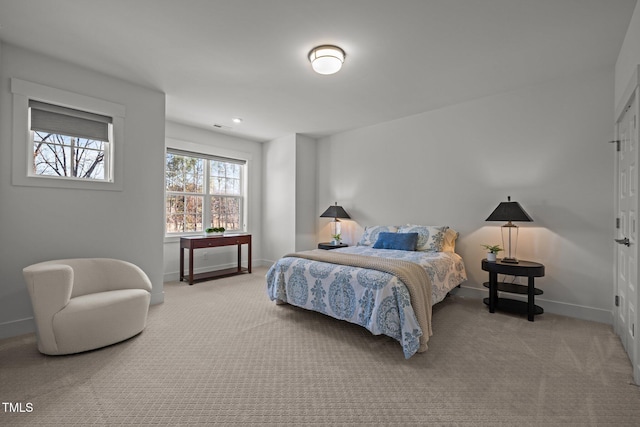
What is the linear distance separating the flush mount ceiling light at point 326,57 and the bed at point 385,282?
189 centimetres

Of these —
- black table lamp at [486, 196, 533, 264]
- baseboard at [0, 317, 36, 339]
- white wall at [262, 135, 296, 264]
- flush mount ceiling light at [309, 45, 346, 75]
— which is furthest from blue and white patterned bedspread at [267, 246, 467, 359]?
baseboard at [0, 317, 36, 339]

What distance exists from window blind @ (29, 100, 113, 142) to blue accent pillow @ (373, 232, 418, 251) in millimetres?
3594


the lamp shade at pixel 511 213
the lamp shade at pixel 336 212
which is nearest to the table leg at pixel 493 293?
the lamp shade at pixel 511 213

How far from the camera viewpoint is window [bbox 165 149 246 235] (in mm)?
5090

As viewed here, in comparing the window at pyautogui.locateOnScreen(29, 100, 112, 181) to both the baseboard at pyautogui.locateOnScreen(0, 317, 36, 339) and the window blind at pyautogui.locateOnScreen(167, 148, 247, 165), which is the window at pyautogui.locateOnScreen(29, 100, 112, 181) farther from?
the window blind at pyautogui.locateOnScreen(167, 148, 247, 165)

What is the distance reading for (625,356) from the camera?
7.68 ft

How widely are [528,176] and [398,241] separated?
1.73 m

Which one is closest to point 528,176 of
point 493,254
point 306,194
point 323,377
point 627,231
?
point 493,254

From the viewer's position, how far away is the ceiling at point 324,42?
2.23 metres

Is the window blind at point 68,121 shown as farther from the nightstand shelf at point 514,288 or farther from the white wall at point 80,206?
the nightstand shelf at point 514,288

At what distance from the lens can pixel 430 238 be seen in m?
3.96

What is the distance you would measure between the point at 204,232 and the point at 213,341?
10.3ft

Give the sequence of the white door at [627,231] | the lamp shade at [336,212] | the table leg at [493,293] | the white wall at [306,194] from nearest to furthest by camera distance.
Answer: the white door at [627,231]
the table leg at [493,293]
the lamp shade at [336,212]
the white wall at [306,194]

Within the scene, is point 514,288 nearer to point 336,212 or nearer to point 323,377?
point 323,377
